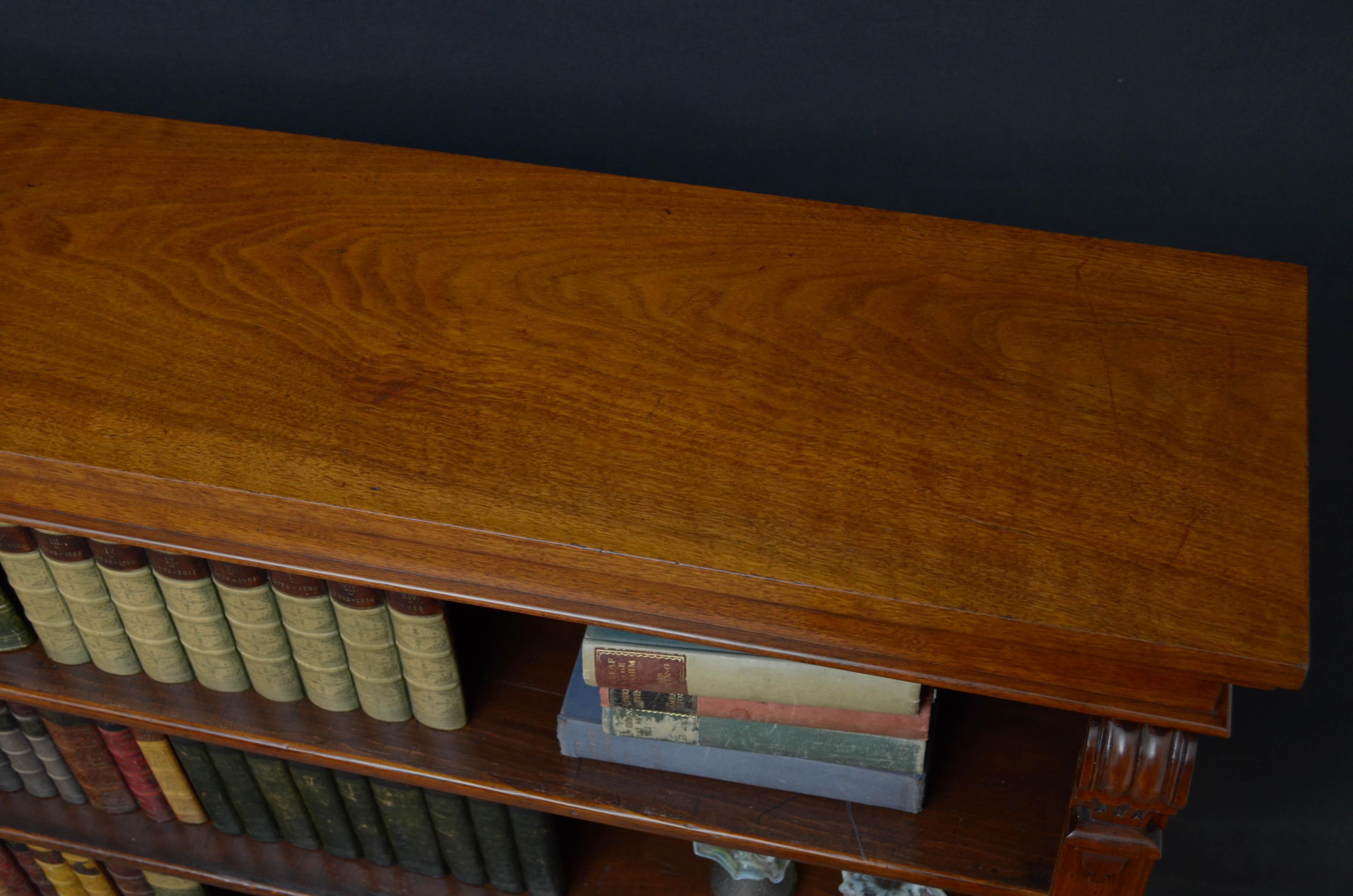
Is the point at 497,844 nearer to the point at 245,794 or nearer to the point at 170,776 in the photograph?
the point at 245,794

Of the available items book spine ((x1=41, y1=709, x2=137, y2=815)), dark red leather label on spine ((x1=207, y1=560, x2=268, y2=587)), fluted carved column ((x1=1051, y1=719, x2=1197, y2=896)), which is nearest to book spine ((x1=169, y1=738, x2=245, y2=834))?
book spine ((x1=41, y1=709, x2=137, y2=815))

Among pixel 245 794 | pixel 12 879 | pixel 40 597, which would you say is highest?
pixel 40 597

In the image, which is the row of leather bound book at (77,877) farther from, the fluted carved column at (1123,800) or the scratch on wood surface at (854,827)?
the fluted carved column at (1123,800)

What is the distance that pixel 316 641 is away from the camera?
4.12 feet

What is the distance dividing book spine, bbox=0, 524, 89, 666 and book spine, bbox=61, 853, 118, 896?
0.47 meters

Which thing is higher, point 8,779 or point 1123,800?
point 1123,800

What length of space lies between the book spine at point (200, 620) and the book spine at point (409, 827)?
0.20 m

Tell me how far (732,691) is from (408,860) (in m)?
0.60

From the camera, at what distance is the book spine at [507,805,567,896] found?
1383 mm

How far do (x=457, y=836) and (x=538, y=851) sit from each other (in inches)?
3.8

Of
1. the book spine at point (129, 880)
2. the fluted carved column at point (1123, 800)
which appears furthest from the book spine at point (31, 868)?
the fluted carved column at point (1123, 800)

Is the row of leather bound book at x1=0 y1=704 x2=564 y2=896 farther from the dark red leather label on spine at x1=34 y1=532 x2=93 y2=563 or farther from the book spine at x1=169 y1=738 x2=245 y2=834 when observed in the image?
the dark red leather label on spine at x1=34 y1=532 x2=93 y2=563

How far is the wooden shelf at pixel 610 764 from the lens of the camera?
3.91 ft

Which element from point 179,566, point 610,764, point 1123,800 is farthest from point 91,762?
point 1123,800
